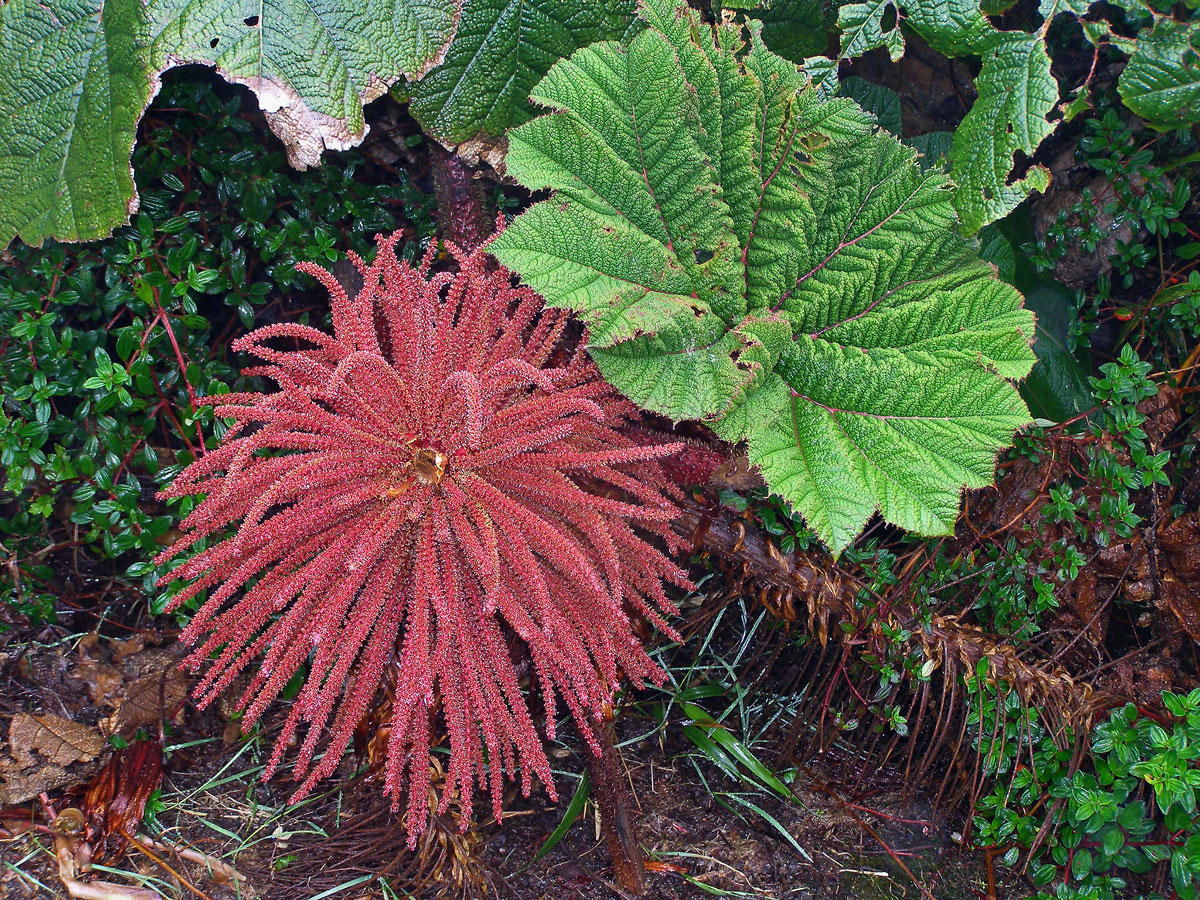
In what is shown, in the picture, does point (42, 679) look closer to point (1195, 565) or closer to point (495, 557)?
point (495, 557)

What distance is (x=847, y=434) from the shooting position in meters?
1.58

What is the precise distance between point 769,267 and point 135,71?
1.40 meters

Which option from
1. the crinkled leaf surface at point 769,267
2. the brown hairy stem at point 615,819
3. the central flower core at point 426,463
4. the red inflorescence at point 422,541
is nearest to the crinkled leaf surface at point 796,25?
the crinkled leaf surface at point 769,267

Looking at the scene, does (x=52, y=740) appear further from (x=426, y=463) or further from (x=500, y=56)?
(x=500, y=56)

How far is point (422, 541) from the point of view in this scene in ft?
4.40

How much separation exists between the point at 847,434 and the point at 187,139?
5.64 ft

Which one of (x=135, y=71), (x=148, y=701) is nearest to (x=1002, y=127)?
(x=135, y=71)

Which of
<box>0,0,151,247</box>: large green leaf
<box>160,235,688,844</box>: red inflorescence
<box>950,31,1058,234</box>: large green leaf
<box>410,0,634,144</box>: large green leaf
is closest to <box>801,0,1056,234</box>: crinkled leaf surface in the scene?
<box>950,31,1058,234</box>: large green leaf

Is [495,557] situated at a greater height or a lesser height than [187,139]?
lesser

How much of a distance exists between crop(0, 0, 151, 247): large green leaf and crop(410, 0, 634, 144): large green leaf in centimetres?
61

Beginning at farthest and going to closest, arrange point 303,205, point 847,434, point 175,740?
point 303,205 < point 175,740 < point 847,434

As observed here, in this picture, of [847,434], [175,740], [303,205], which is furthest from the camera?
[303,205]

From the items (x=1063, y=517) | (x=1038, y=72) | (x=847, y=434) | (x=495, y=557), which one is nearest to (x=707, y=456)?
(x=847, y=434)

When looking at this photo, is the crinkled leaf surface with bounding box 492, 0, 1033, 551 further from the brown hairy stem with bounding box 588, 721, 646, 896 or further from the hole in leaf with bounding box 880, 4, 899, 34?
the brown hairy stem with bounding box 588, 721, 646, 896
